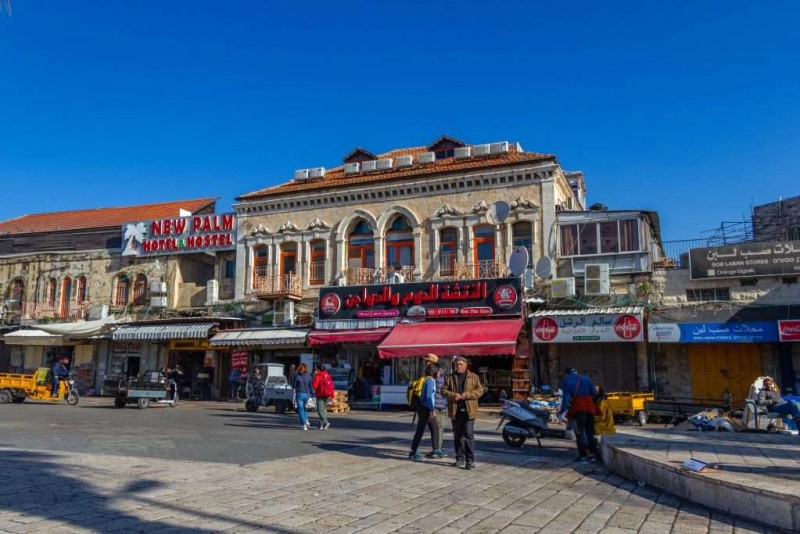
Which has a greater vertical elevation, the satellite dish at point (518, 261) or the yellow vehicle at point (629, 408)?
the satellite dish at point (518, 261)

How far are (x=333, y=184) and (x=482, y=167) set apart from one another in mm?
6625

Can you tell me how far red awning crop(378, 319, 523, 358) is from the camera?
1997 cm

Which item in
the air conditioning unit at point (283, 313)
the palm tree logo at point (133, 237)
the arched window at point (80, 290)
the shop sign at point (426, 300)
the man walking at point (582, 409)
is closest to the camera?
the man walking at point (582, 409)

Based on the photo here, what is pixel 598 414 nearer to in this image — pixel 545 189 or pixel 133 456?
pixel 133 456

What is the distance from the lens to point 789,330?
18.6 meters

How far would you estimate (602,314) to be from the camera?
20.5 meters

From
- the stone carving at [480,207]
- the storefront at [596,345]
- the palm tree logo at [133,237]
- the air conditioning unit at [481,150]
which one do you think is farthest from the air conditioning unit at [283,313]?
the storefront at [596,345]

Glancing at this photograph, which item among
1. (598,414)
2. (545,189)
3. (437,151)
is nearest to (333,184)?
(437,151)

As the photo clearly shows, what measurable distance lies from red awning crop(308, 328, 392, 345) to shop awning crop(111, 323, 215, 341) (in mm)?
5152

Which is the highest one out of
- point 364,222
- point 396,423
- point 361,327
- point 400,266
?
point 364,222

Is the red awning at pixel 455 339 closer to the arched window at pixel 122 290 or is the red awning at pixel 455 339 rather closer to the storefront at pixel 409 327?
the storefront at pixel 409 327

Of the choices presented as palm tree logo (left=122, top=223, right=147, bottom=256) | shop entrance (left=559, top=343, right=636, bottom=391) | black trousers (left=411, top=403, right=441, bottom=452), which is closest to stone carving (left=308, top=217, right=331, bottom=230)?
palm tree logo (left=122, top=223, right=147, bottom=256)

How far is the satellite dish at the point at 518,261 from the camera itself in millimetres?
21891

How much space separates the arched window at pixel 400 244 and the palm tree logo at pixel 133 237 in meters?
12.3
